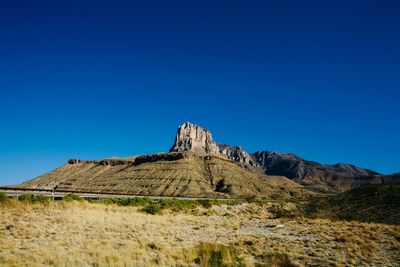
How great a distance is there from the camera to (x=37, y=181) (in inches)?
5999

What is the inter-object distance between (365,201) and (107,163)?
462ft

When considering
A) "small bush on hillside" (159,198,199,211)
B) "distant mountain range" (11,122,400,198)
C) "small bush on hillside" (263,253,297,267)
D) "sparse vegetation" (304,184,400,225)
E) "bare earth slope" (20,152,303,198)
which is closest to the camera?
"small bush on hillside" (263,253,297,267)

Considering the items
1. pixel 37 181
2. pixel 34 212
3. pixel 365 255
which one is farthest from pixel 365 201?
pixel 37 181

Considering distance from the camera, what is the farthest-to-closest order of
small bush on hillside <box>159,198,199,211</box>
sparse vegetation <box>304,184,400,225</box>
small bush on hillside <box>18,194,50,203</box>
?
sparse vegetation <box>304,184,400,225</box>, small bush on hillside <box>159,198,199,211</box>, small bush on hillside <box>18,194,50,203</box>

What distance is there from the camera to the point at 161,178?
429 feet

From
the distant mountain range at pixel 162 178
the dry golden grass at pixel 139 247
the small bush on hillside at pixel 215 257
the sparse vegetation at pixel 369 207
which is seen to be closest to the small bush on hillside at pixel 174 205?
the sparse vegetation at pixel 369 207

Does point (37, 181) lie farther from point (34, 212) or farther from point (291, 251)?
point (291, 251)

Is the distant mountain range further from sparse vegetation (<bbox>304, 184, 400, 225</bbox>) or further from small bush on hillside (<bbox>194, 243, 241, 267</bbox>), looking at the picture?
small bush on hillside (<bbox>194, 243, 241, 267</bbox>)

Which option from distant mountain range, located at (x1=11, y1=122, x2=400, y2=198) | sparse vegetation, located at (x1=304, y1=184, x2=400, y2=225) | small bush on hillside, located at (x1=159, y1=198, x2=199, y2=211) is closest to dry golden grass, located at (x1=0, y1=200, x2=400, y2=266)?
small bush on hillside, located at (x1=159, y1=198, x2=199, y2=211)

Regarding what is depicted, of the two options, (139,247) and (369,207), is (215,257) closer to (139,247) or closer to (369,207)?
(139,247)

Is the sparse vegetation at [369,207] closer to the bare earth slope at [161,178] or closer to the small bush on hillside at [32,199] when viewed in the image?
the small bush on hillside at [32,199]

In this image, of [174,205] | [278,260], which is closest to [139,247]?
[278,260]

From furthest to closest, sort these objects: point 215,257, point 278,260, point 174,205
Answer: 1. point 174,205
2. point 278,260
3. point 215,257

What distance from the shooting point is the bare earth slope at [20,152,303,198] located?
120 metres
